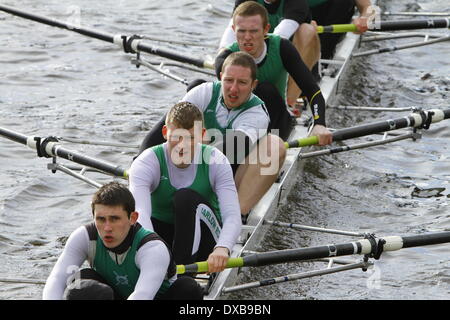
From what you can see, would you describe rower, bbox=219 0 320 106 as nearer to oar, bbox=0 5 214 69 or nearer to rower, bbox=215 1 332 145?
oar, bbox=0 5 214 69

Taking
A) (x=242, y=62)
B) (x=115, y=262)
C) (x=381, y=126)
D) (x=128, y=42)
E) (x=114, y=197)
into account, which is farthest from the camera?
(x=128, y=42)

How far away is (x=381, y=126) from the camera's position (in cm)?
782

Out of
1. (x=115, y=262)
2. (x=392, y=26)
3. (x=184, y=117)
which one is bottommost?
(x=115, y=262)

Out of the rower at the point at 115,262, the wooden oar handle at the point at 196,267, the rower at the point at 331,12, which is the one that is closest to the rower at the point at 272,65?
the wooden oar handle at the point at 196,267

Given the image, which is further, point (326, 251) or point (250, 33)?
point (250, 33)

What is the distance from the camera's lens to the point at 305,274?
21.4 feet

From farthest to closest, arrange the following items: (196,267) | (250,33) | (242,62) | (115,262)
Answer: (250,33)
(242,62)
(196,267)
(115,262)

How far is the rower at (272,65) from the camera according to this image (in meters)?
7.65

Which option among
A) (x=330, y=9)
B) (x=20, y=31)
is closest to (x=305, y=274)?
(x=330, y=9)

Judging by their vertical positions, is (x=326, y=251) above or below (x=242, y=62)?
below

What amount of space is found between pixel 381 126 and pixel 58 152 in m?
2.43

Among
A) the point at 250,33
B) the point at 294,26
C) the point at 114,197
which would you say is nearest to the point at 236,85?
the point at 250,33

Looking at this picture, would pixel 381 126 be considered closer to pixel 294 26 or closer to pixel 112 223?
pixel 294 26

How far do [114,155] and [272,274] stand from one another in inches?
107
